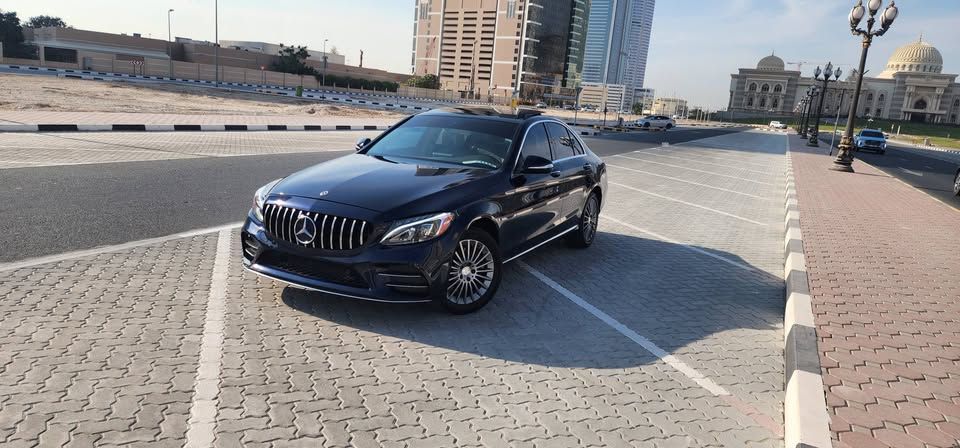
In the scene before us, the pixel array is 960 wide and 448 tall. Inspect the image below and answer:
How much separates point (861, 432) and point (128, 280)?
5.24m

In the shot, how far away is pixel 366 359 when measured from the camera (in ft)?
13.5

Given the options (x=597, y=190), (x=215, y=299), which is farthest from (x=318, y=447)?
(x=597, y=190)

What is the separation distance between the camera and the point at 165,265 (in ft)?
18.7

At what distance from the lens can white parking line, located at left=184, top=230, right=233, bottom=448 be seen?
3.09 metres

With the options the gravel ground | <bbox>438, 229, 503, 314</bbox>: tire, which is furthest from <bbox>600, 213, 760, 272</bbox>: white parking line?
the gravel ground

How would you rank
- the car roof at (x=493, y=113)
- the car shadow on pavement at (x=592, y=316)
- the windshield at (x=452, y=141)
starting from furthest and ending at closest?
the car roof at (x=493, y=113) < the windshield at (x=452, y=141) < the car shadow on pavement at (x=592, y=316)

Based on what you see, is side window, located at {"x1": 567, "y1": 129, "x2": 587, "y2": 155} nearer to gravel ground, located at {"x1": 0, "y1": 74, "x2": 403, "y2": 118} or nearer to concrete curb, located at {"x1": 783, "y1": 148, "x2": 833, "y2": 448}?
concrete curb, located at {"x1": 783, "y1": 148, "x2": 833, "y2": 448}

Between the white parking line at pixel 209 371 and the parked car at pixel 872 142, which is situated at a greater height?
the parked car at pixel 872 142

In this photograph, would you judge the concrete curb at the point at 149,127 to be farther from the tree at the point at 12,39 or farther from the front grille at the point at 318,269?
the tree at the point at 12,39

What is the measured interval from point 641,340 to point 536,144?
7.66ft

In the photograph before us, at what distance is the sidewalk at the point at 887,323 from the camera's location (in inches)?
143

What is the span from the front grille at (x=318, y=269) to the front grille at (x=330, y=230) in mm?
121

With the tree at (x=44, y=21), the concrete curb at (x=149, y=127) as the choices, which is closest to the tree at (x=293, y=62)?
the tree at (x=44, y=21)

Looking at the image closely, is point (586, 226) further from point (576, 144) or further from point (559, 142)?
point (559, 142)
